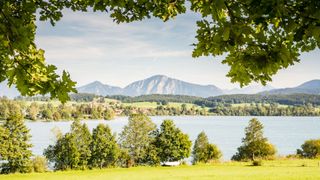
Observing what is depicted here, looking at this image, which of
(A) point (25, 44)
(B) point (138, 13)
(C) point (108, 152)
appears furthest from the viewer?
(C) point (108, 152)

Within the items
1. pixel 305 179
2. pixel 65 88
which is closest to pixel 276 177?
pixel 305 179

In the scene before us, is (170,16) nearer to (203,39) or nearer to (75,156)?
(203,39)

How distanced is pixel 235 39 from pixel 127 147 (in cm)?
7889

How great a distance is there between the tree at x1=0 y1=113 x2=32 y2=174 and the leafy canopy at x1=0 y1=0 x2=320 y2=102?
217 ft

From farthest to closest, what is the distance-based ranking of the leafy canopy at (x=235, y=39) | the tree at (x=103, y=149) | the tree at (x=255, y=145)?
1. the tree at (x=255, y=145)
2. the tree at (x=103, y=149)
3. the leafy canopy at (x=235, y=39)

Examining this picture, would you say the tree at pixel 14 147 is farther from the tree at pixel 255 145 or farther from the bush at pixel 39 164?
the tree at pixel 255 145

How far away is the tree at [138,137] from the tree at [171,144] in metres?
2.63

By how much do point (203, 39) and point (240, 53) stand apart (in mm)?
681

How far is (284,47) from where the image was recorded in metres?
5.76

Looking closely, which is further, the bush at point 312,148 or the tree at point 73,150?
the bush at point 312,148

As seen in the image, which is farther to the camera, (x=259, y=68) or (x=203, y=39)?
(x=203, y=39)

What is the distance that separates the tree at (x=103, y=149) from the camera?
79000 millimetres

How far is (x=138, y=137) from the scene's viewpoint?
81.1 m

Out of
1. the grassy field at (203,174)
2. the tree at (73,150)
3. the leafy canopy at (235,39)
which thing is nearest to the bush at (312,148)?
the grassy field at (203,174)
